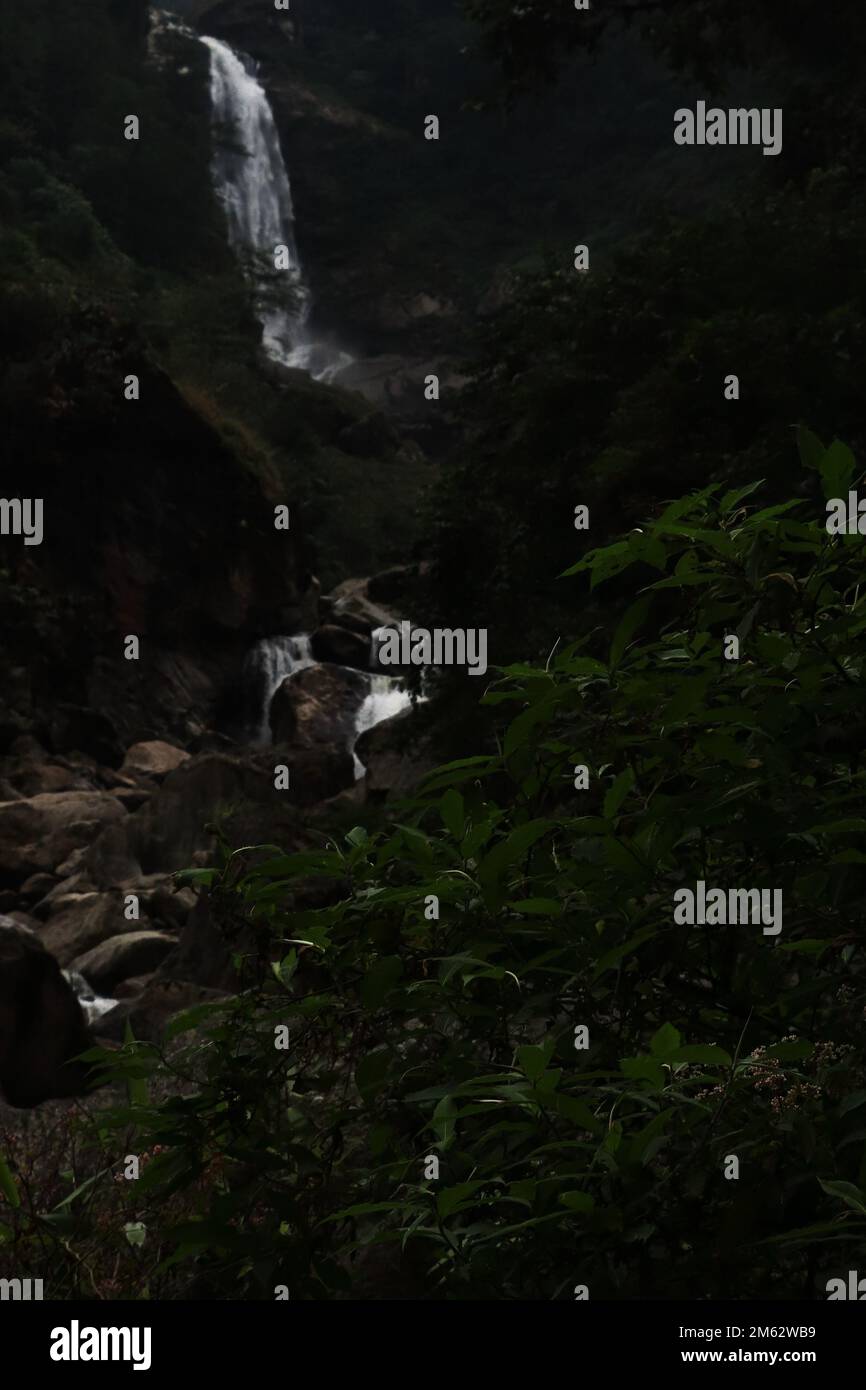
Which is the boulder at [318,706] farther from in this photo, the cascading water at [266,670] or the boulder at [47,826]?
the boulder at [47,826]

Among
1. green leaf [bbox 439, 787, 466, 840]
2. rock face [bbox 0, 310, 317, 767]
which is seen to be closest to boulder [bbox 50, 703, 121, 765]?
rock face [bbox 0, 310, 317, 767]

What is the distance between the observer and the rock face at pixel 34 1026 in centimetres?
986

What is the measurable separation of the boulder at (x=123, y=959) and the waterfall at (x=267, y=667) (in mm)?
15304

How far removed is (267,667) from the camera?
30.7 m

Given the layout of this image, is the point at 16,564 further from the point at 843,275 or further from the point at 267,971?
the point at 267,971

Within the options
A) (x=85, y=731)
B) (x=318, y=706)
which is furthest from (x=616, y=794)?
(x=318, y=706)

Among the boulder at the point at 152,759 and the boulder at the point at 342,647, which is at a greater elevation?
the boulder at the point at 342,647

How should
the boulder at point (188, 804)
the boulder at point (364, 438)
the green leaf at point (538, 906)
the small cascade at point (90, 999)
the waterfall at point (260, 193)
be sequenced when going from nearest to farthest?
1. the green leaf at point (538, 906)
2. the small cascade at point (90, 999)
3. the boulder at point (188, 804)
4. the boulder at point (364, 438)
5. the waterfall at point (260, 193)

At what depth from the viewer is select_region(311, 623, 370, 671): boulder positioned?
99.0 ft

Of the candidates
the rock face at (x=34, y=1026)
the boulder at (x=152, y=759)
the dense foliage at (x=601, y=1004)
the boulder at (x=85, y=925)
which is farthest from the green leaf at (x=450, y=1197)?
the boulder at (x=152, y=759)

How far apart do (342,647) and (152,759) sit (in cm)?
580

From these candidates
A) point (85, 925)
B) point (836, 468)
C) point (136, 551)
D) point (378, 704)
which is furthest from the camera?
point (136, 551)

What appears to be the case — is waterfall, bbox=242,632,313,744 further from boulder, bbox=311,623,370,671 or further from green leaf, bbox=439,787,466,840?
green leaf, bbox=439,787,466,840

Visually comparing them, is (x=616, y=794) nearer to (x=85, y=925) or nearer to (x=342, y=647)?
(x=85, y=925)
